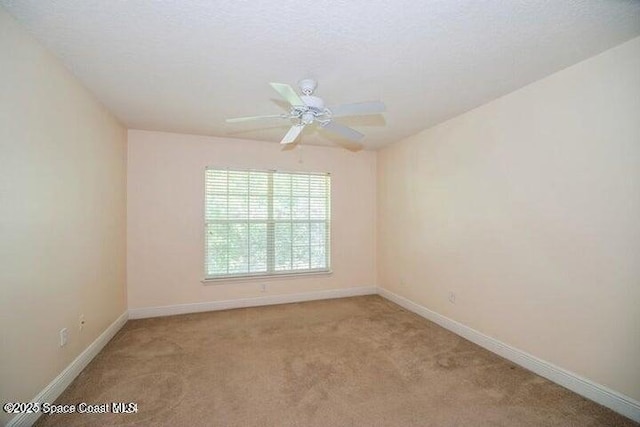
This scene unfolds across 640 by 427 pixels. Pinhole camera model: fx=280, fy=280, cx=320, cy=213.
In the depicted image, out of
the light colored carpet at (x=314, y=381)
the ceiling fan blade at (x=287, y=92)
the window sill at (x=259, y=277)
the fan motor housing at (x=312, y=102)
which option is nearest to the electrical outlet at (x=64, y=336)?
the light colored carpet at (x=314, y=381)

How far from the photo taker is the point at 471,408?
78.5 inches

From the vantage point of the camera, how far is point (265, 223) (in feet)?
14.0

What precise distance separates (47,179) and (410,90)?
298cm

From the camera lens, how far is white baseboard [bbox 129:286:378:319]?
378cm

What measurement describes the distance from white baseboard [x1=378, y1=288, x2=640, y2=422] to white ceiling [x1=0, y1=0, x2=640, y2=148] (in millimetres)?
2401

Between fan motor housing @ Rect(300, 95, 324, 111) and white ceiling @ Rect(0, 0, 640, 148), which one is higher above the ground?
white ceiling @ Rect(0, 0, 640, 148)

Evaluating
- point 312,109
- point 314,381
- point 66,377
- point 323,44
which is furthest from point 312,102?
point 66,377

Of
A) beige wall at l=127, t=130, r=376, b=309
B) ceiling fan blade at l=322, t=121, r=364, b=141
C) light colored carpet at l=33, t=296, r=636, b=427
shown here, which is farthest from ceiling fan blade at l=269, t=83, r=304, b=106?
beige wall at l=127, t=130, r=376, b=309

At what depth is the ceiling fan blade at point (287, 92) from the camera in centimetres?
179

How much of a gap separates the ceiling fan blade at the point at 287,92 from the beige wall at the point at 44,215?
5.08ft

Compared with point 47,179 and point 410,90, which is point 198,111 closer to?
point 47,179

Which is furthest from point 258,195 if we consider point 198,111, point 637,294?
point 637,294

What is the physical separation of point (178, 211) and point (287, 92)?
2.80 m

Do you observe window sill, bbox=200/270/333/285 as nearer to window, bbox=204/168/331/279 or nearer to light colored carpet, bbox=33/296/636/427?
window, bbox=204/168/331/279
